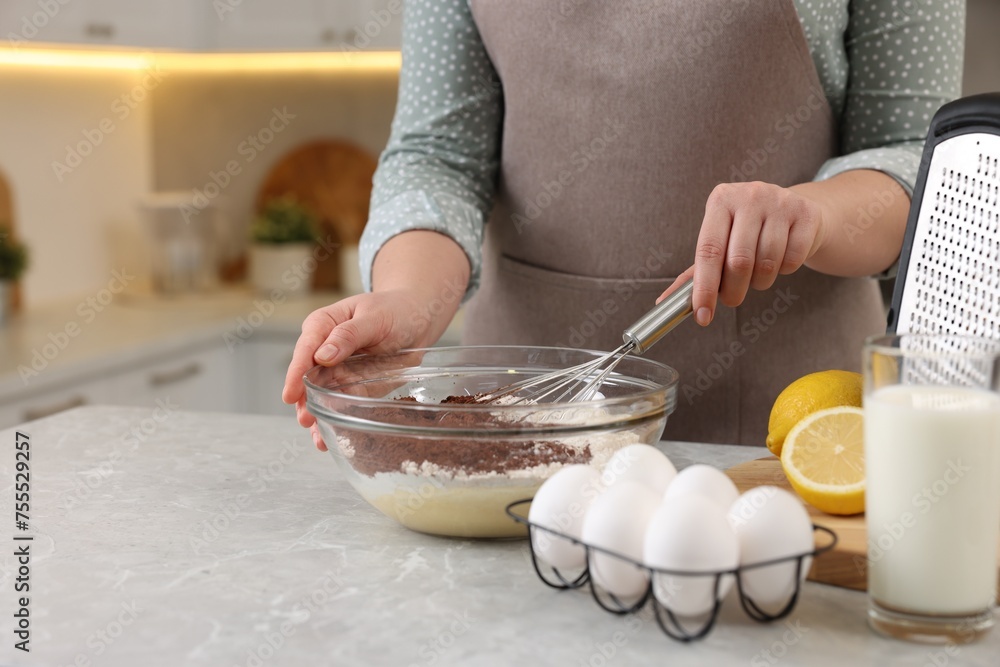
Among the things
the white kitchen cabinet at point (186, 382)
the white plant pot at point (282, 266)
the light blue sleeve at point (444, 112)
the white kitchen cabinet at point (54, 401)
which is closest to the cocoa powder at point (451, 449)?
the light blue sleeve at point (444, 112)

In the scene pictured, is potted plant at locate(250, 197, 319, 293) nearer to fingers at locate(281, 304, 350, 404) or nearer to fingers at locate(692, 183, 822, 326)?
fingers at locate(281, 304, 350, 404)

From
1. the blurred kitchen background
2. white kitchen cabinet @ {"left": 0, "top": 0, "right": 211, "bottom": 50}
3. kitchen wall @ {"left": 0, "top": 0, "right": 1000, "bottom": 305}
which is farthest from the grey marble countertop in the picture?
kitchen wall @ {"left": 0, "top": 0, "right": 1000, "bottom": 305}

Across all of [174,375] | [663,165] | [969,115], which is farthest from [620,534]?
[174,375]

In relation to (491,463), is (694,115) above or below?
above

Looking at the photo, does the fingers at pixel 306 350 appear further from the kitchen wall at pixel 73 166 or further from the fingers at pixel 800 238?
the kitchen wall at pixel 73 166

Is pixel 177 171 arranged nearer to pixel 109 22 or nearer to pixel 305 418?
pixel 109 22

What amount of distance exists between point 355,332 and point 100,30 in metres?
1.73

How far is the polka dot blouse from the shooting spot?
41.2 inches

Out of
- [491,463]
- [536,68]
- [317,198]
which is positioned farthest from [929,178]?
[317,198]

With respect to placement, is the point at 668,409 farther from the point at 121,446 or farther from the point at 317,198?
the point at 317,198

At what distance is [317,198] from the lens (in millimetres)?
2686

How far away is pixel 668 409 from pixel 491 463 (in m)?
0.14

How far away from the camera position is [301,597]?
605mm

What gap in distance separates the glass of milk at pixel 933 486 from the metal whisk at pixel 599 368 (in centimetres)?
26
